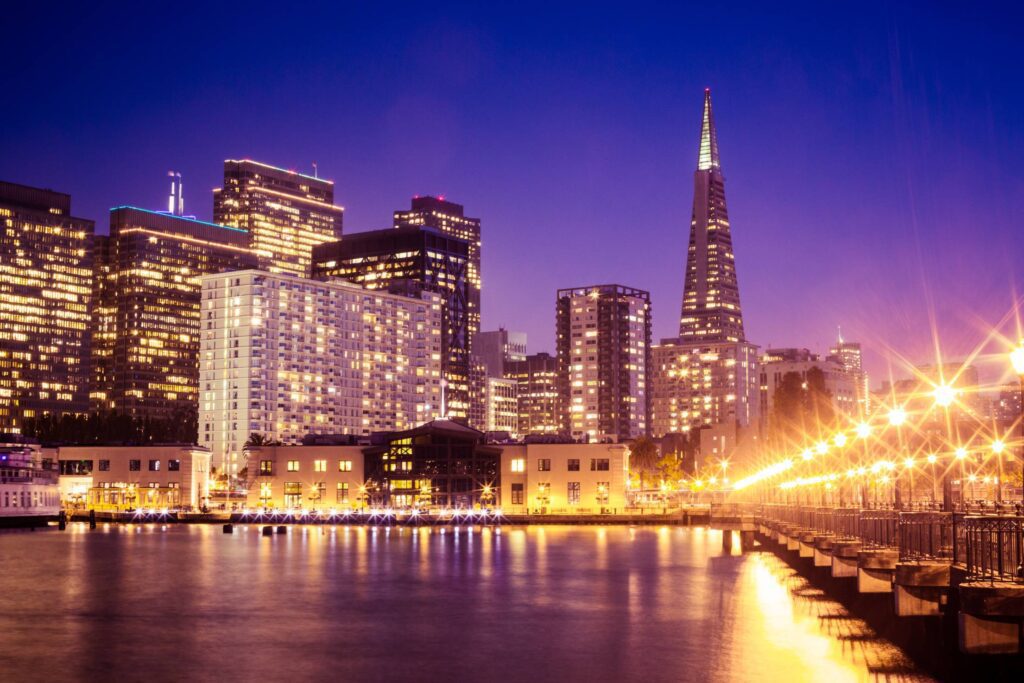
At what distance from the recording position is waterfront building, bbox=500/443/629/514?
188 m

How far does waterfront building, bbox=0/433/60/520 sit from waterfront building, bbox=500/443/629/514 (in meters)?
68.9

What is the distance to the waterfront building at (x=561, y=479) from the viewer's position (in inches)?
7382

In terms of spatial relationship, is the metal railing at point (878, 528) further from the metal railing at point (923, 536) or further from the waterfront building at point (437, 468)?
the waterfront building at point (437, 468)

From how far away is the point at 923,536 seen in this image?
1769 inches

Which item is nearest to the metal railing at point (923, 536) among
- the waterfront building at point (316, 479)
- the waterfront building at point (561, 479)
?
the waterfront building at point (561, 479)

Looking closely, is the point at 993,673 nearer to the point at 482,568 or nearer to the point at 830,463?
the point at 482,568

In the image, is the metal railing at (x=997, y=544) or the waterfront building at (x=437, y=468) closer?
the metal railing at (x=997, y=544)

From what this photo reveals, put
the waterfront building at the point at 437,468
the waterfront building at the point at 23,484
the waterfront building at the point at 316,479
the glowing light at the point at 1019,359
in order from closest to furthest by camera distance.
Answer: the glowing light at the point at 1019,359, the waterfront building at the point at 23,484, the waterfront building at the point at 437,468, the waterfront building at the point at 316,479

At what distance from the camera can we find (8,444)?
18100 cm

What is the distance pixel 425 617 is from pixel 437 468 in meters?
121

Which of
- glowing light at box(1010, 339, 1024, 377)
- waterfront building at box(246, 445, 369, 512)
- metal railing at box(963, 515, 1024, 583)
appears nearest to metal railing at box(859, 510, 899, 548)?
metal railing at box(963, 515, 1024, 583)

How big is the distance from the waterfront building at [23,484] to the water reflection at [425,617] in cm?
5778

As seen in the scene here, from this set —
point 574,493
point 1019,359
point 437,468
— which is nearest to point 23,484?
point 437,468

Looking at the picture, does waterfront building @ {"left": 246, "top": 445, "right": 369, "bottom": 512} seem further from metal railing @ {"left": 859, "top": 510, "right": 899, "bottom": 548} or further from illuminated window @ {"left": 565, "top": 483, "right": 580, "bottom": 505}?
metal railing @ {"left": 859, "top": 510, "right": 899, "bottom": 548}
